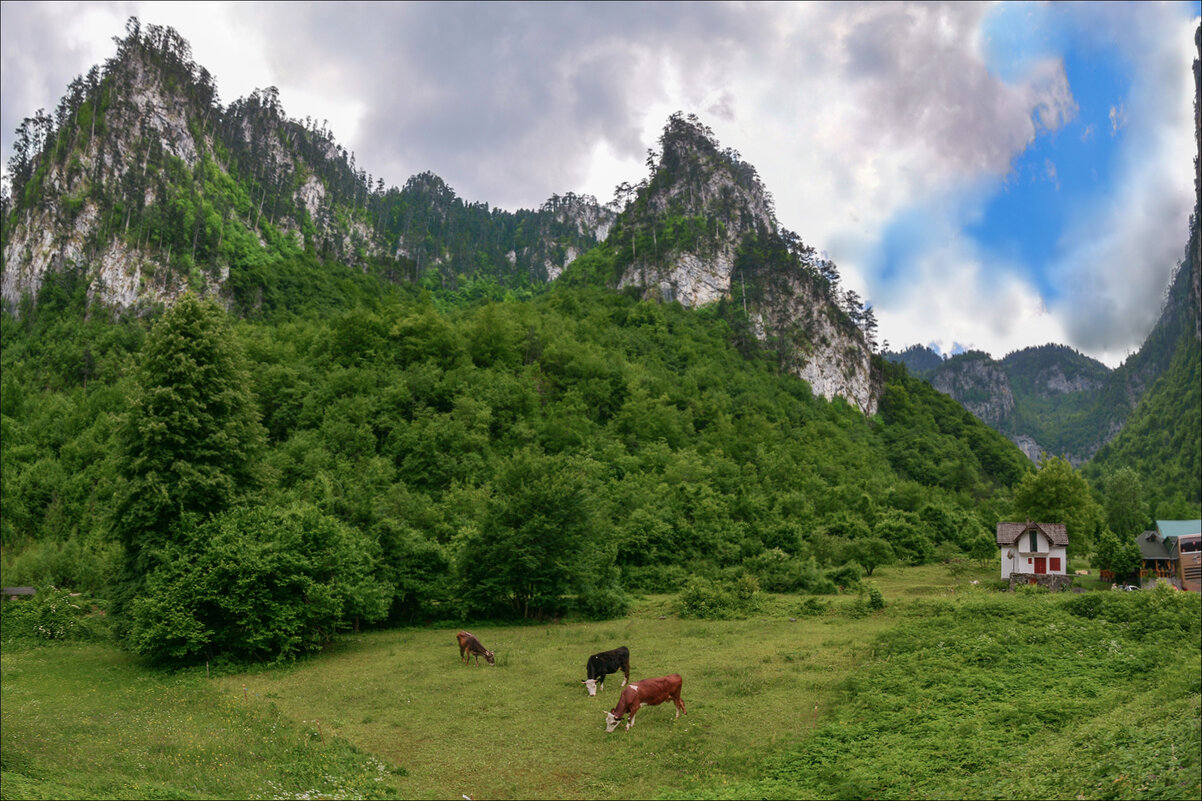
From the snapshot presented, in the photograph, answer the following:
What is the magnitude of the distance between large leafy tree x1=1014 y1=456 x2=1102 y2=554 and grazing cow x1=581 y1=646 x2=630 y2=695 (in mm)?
39055

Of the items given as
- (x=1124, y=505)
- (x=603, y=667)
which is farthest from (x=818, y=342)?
(x=603, y=667)

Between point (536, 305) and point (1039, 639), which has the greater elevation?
point (536, 305)

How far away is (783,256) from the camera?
12225 cm

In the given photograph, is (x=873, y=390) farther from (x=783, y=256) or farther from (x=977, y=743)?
(x=977, y=743)

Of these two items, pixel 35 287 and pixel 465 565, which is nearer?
pixel 465 565

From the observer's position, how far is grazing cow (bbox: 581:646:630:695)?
20422 millimetres

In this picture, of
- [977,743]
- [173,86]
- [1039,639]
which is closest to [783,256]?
[173,86]

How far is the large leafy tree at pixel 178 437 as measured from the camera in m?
26.9

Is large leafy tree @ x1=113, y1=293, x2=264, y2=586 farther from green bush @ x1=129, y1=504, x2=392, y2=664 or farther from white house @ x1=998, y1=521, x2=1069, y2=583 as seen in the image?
white house @ x1=998, y1=521, x2=1069, y2=583

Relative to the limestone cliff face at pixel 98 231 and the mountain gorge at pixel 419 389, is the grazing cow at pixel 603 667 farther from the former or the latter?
the limestone cliff face at pixel 98 231

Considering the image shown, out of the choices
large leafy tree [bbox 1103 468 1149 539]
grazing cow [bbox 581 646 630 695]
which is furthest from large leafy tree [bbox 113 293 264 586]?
large leafy tree [bbox 1103 468 1149 539]

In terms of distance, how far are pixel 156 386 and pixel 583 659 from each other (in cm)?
1887

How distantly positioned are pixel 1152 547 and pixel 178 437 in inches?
1859

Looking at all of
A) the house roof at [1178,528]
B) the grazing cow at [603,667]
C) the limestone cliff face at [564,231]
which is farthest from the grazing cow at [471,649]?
the limestone cliff face at [564,231]
